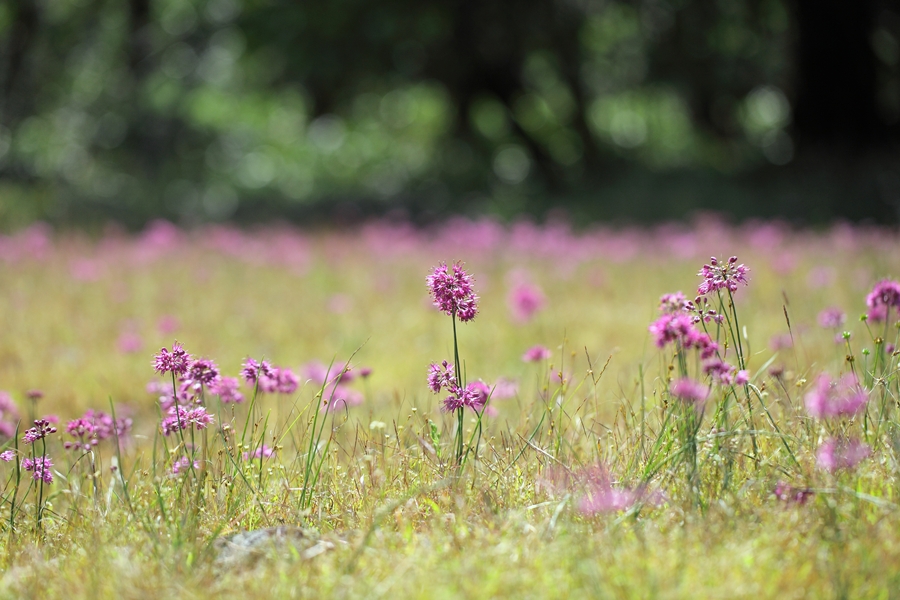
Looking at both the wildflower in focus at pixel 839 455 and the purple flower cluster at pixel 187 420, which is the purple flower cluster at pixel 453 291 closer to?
the purple flower cluster at pixel 187 420

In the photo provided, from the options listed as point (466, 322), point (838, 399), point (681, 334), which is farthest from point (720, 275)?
point (466, 322)

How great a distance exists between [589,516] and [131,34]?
2078cm

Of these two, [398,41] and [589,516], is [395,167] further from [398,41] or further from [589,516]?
[589,516]

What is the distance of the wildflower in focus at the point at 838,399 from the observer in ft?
7.87

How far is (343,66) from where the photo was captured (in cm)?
1534

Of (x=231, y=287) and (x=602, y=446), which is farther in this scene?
(x=231, y=287)

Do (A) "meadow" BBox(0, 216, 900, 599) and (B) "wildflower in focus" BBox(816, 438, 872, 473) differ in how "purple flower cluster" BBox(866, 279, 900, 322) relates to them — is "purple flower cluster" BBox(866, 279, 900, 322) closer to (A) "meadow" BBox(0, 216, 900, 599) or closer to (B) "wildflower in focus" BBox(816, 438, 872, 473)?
(A) "meadow" BBox(0, 216, 900, 599)

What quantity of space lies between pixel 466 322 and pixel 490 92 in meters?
15.9

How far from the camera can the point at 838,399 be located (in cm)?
259

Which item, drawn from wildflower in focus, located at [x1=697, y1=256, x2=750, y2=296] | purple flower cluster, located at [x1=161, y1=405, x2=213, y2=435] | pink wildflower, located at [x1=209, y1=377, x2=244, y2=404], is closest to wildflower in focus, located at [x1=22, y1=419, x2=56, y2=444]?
purple flower cluster, located at [x1=161, y1=405, x2=213, y2=435]

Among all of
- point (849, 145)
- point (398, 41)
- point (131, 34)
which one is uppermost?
point (131, 34)

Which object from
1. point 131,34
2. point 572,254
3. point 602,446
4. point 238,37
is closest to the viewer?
point 602,446

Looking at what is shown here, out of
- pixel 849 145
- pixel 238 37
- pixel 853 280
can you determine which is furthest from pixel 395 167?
pixel 853 280

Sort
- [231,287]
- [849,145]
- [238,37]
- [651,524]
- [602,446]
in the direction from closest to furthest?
[651,524]
[602,446]
[231,287]
[849,145]
[238,37]
